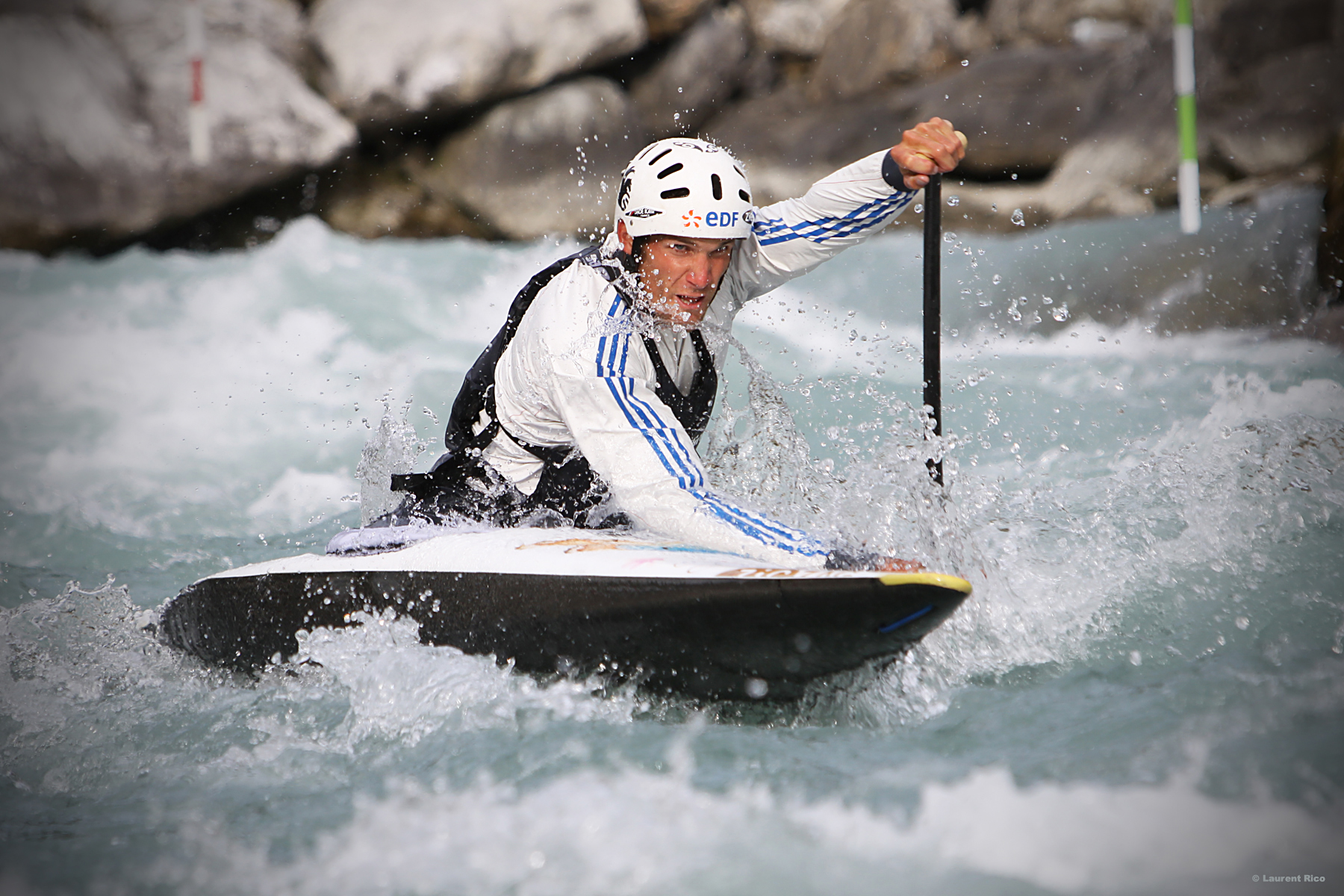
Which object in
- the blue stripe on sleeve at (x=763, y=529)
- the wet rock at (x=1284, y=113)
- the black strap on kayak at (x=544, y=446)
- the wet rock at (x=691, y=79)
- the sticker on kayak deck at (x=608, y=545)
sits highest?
the wet rock at (x=691, y=79)

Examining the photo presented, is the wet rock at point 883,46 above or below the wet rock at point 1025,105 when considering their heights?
above

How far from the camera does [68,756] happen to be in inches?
101

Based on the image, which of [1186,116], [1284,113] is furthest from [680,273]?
[1284,113]

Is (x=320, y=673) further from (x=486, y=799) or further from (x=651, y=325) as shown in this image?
(x=651, y=325)

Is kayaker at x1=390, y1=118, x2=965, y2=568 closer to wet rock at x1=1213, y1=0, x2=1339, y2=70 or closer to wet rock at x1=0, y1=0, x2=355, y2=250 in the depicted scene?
wet rock at x1=1213, y1=0, x2=1339, y2=70

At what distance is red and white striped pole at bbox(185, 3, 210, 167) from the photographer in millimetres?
7992

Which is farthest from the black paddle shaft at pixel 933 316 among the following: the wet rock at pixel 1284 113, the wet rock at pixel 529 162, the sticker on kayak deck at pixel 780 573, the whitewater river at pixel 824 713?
the wet rock at pixel 529 162

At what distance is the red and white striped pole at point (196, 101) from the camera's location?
7.99 meters

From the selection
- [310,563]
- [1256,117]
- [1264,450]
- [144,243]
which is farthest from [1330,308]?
[144,243]

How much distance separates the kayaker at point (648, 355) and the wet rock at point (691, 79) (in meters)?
7.08

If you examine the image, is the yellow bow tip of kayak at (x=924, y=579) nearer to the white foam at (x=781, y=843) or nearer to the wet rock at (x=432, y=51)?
the white foam at (x=781, y=843)

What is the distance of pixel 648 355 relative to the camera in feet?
8.33

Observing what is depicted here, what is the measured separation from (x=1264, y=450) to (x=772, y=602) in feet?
7.34

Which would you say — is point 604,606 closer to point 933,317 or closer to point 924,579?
point 924,579
